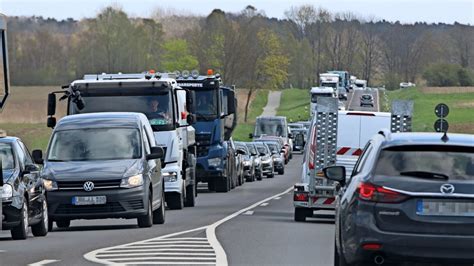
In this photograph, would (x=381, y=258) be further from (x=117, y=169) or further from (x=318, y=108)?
(x=318, y=108)

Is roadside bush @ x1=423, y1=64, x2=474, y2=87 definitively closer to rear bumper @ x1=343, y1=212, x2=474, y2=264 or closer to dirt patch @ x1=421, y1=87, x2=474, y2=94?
dirt patch @ x1=421, y1=87, x2=474, y2=94

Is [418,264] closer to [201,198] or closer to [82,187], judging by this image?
[82,187]

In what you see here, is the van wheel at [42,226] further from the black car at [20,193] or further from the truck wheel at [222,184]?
the truck wheel at [222,184]

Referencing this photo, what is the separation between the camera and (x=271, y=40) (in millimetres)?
148375

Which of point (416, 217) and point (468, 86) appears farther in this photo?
point (468, 86)

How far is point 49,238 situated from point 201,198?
17200 mm

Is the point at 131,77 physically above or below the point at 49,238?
above

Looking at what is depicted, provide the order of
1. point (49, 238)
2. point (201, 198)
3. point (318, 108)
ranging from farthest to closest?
point (201, 198)
point (318, 108)
point (49, 238)

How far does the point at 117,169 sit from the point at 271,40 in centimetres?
12731

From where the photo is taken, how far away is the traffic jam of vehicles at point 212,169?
1176 centimetres

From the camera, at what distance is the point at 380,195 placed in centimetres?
1181

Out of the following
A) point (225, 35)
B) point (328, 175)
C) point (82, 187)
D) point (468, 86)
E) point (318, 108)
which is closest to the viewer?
point (328, 175)

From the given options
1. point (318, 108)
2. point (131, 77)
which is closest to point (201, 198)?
point (131, 77)

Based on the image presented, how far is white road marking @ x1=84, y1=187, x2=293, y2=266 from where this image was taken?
15.4 meters
